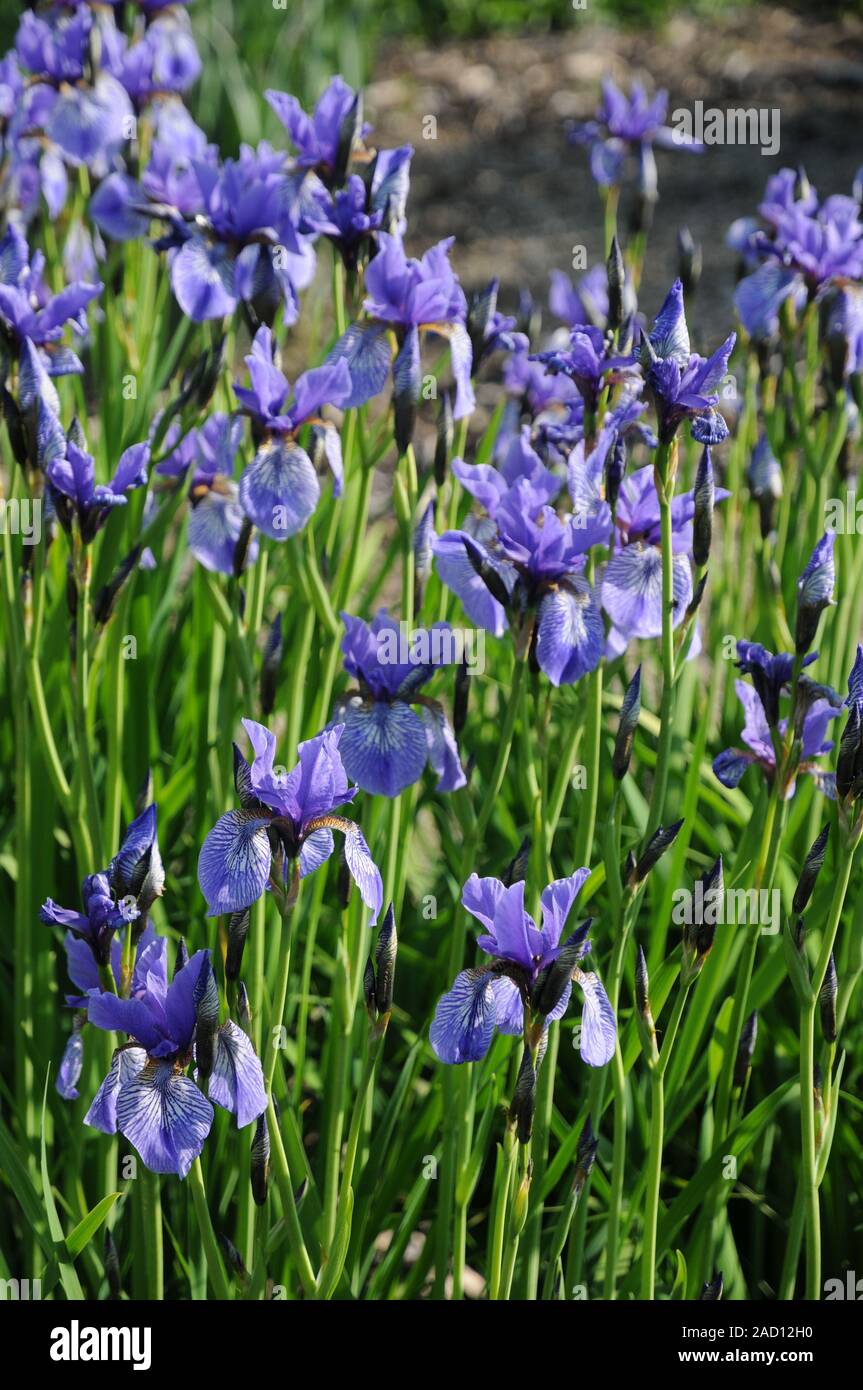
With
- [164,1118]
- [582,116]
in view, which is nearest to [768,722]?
[164,1118]

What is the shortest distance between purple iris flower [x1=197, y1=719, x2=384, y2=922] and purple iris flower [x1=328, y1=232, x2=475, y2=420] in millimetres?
822

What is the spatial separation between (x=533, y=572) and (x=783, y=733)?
1.61ft

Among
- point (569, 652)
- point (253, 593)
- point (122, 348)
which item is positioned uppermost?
point (122, 348)

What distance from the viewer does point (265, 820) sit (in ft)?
5.19

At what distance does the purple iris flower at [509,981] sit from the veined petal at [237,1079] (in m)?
0.21

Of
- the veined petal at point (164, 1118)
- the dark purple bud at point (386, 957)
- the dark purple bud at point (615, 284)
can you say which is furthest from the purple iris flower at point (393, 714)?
the dark purple bud at point (615, 284)

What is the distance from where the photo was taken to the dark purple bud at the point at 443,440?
2.36 meters

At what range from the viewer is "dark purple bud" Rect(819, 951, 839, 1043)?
1.81 m

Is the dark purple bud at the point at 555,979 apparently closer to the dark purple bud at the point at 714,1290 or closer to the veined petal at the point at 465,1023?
the veined petal at the point at 465,1023

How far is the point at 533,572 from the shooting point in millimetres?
1916

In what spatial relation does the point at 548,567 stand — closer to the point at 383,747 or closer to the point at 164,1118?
the point at 383,747

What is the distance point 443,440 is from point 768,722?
758mm
